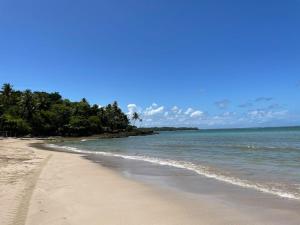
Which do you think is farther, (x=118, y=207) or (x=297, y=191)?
(x=297, y=191)

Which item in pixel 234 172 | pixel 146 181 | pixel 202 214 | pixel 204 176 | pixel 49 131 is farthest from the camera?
pixel 49 131

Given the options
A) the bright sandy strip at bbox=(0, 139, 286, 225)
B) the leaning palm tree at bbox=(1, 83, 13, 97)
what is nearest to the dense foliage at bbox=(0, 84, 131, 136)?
the leaning palm tree at bbox=(1, 83, 13, 97)

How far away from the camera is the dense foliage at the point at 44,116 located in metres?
81.8

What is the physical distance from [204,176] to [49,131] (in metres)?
83.1

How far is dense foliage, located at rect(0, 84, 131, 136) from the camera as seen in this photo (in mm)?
81750

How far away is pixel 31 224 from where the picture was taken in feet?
24.3

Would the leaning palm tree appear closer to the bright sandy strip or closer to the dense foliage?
the dense foliage

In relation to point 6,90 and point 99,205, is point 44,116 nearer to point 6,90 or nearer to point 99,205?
point 6,90

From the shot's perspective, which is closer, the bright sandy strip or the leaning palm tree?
the bright sandy strip

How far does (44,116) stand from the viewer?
92625 millimetres

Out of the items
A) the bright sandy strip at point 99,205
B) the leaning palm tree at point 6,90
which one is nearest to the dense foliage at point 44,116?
the leaning palm tree at point 6,90

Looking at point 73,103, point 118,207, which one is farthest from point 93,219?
point 73,103

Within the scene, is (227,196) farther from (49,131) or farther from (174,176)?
(49,131)

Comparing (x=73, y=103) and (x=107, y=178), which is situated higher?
(x=73, y=103)
